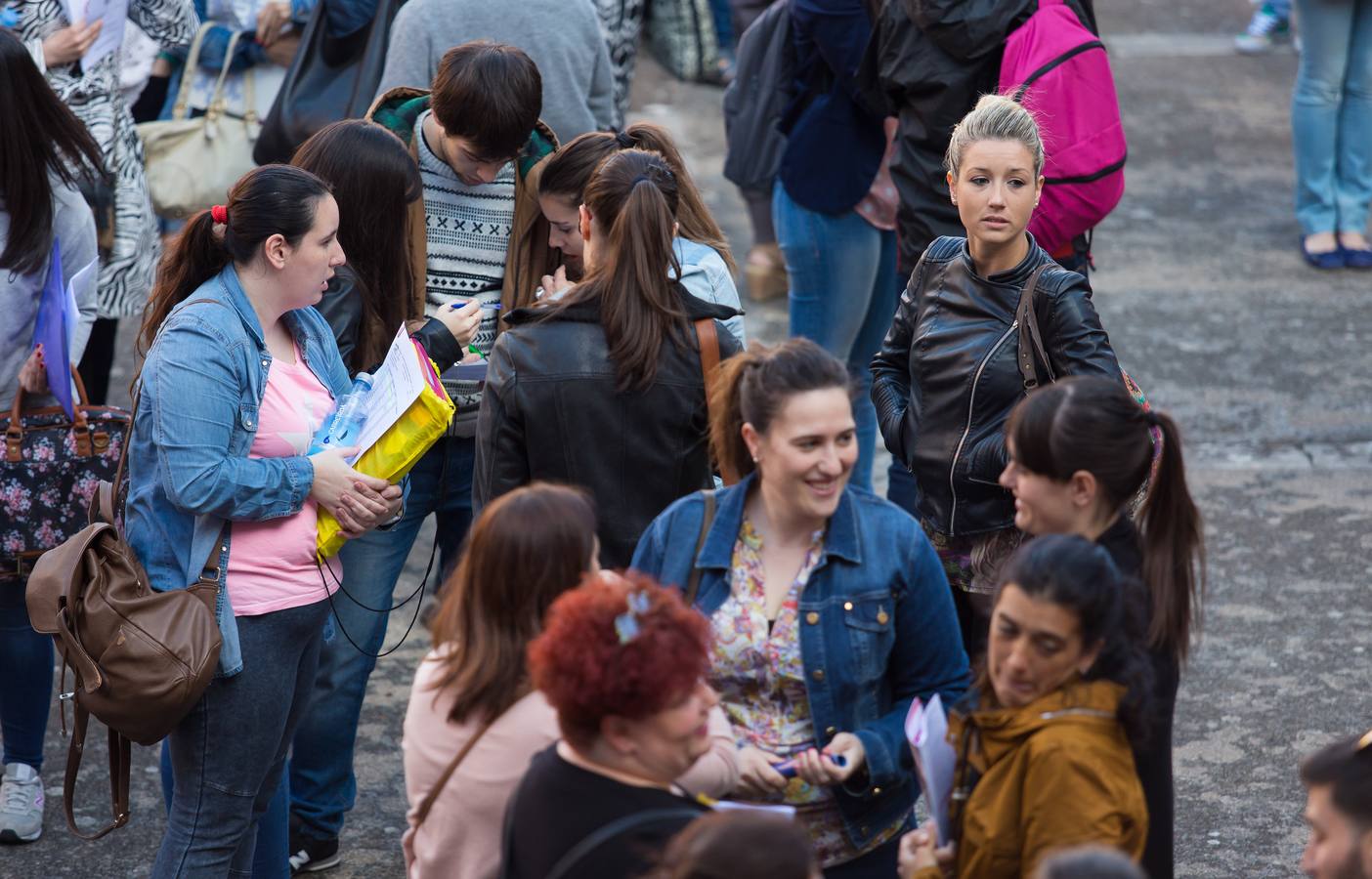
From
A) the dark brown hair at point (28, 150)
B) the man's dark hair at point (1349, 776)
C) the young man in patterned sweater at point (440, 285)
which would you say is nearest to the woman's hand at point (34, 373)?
the dark brown hair at point (28, 150)

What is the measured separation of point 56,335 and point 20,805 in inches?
49.6

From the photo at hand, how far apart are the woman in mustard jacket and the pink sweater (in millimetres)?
386

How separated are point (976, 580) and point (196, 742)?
173cm

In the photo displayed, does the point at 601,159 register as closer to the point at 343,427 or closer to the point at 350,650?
the point at 343,427

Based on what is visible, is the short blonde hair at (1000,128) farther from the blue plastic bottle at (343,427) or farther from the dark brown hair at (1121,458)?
the blue plastic bottle at (343,427)

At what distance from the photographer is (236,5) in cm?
568

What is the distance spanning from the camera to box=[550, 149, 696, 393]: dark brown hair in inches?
127

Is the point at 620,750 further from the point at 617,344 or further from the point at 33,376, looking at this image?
the point at 33,376

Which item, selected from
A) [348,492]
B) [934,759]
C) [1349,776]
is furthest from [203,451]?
[1349,776]

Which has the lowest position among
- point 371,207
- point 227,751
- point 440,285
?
point 227,751

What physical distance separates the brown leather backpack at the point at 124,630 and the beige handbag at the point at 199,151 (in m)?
2.59

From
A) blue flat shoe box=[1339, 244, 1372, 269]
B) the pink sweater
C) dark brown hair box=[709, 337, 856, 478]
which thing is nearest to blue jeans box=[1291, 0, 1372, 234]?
blue flat shoe box=[1339, 244, 1372, 269]

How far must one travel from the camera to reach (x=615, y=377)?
323 centimetres

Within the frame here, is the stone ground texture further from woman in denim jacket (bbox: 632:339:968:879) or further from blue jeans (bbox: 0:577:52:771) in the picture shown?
woman in denim jacket (bbox: 632:339:968:879)
